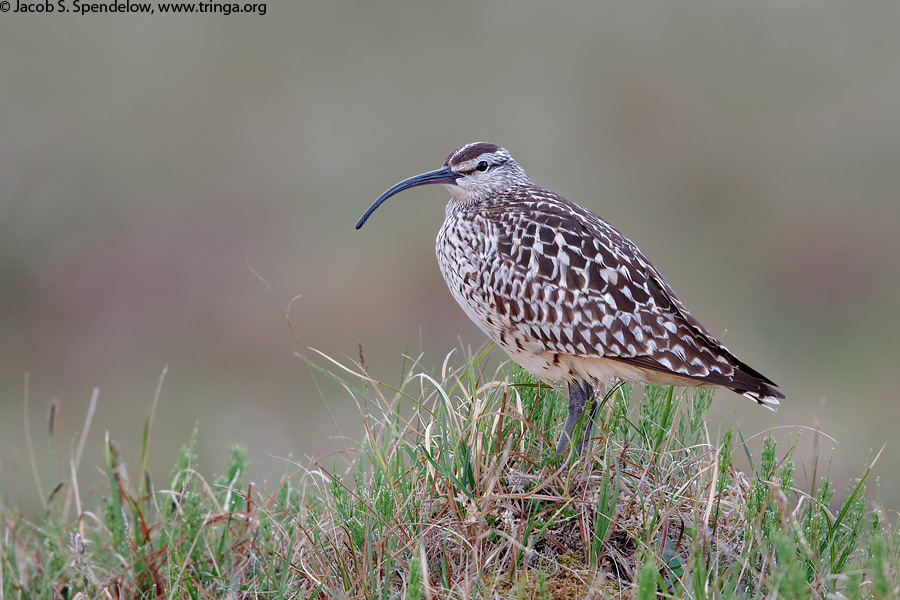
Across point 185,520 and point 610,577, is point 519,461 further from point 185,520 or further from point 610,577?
point 185,520

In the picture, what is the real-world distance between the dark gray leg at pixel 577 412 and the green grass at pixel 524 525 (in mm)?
74

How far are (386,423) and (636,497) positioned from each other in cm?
118

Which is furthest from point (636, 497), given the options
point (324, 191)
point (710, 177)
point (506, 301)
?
point (710, 177)

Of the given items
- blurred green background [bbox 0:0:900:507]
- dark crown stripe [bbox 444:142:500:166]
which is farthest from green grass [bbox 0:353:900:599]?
blurred green background [bbox 0:0:900:507]

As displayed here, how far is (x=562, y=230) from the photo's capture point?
15.8 feet

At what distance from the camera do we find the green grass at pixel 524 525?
3.66 meters

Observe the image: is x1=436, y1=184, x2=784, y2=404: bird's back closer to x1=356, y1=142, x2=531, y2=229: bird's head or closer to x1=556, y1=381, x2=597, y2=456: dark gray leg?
x1=556, y1=381, x2=597, y2=456: dark gray leg

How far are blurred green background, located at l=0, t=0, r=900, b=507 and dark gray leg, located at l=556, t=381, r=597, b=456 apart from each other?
6.08 meters

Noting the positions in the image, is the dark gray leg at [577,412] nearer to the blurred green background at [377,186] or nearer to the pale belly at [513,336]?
the pale belly at [513,336]
